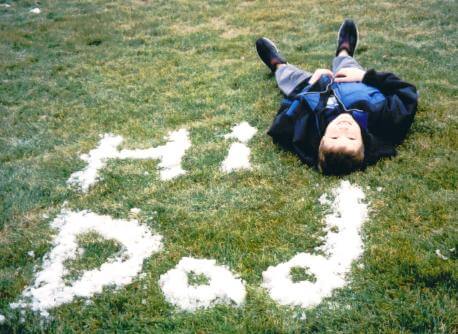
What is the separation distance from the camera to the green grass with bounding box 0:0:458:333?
3.14 m

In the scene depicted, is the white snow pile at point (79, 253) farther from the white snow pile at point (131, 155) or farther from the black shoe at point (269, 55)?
the black shoe at point (269, 55)

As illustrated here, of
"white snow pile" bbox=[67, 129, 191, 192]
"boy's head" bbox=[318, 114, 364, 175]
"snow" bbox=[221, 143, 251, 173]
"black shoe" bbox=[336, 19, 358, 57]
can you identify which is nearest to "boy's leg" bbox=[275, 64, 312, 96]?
"black shoe" bbox=[336, 19, 358, 57]

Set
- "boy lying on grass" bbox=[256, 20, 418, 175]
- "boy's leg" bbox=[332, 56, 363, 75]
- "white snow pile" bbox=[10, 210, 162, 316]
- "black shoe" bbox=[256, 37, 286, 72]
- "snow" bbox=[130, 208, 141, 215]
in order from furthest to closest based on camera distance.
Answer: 1. "black shoe" bbox=[256, 37, 286, 72]
2. "boy's leg" bbox=[332, 56, 363, 75]
3. "boy lying on grass" bbox=[256, 20, 418, 175]
4. "snow" bbox=[130, 208, 141, 215]
5. "white snow pile" bbox=[10, 210, 162, 316]

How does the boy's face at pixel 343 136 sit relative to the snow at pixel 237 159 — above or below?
above

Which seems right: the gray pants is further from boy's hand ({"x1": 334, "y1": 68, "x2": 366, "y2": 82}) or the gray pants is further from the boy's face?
the boy's face

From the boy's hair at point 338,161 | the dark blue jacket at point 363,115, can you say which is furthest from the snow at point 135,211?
the boy's hair at point 338,161

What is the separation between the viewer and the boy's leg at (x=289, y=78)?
5727mm

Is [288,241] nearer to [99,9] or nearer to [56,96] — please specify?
[56,96]

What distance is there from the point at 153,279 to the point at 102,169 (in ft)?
6.34

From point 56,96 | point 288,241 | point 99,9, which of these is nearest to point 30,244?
point 288,241

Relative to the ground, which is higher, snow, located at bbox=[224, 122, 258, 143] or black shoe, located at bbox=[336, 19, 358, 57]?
black shoe, located at bbox=[336, 19, 358, 57]

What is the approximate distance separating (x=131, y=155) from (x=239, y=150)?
4.38 feet

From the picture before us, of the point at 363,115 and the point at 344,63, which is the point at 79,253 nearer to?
the point at 363,115

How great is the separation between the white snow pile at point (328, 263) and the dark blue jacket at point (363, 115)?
2.71 ft
